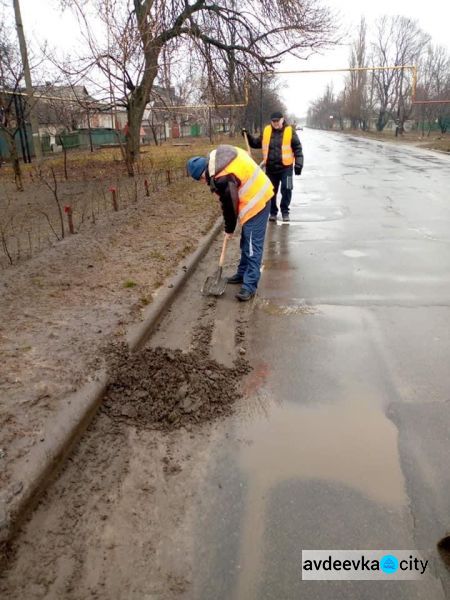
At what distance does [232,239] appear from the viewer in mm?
7531

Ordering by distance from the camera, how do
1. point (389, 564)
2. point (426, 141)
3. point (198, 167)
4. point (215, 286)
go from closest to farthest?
point (389, 564) < point (198, 167) < point (215, 286) < point (426, 141)

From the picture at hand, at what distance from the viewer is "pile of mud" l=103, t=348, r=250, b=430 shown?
9.37 feet

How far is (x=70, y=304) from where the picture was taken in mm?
4270

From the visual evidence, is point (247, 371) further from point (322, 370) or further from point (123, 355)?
point (123, 355)

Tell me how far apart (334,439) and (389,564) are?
78cm

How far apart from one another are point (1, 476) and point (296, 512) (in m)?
1.35

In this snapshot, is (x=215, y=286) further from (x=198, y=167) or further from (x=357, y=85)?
(x=357, y=85)

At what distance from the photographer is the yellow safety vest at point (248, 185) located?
4418 mm

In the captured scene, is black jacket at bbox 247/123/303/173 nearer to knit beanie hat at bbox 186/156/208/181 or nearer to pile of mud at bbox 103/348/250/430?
knit beanie hat at bbox 186/156/208/181

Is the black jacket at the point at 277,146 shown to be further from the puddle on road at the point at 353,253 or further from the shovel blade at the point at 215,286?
the shovel blade at the point at 215,286

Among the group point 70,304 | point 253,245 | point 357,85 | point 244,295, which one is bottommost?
point 244,295

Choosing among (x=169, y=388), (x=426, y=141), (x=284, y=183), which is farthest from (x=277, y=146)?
(x=426, y=141)

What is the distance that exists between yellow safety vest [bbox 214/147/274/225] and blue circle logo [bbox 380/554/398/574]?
11.0ft

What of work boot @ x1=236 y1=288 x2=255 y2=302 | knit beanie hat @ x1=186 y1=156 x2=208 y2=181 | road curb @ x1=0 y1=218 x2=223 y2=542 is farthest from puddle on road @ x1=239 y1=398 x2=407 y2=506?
knit beanie hat @ x1=186 y1=156 x2=208 y2=181
